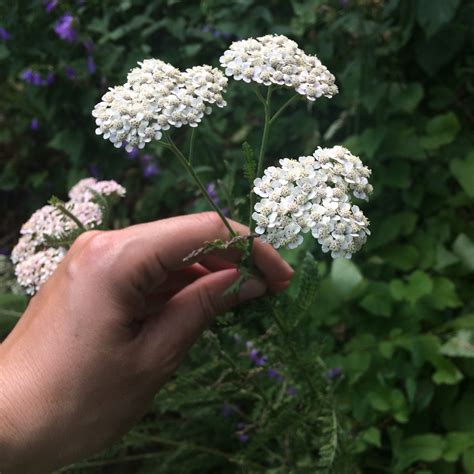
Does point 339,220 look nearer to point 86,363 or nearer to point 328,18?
point 86,363


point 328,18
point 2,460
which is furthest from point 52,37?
point 2,460

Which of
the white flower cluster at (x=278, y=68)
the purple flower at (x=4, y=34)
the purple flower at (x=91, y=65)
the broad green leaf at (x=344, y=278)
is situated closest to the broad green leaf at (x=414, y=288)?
the broad green leaf at (x=344, y=278)

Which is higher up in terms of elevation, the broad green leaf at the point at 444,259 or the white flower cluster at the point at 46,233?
the white flower cluster at the point at 46,233

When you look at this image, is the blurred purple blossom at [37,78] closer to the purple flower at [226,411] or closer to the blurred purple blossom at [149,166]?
the blurred purple blossom at [149,166]

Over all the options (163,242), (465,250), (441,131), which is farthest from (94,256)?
(441,131)

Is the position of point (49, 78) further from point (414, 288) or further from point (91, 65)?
point (414, 288)
